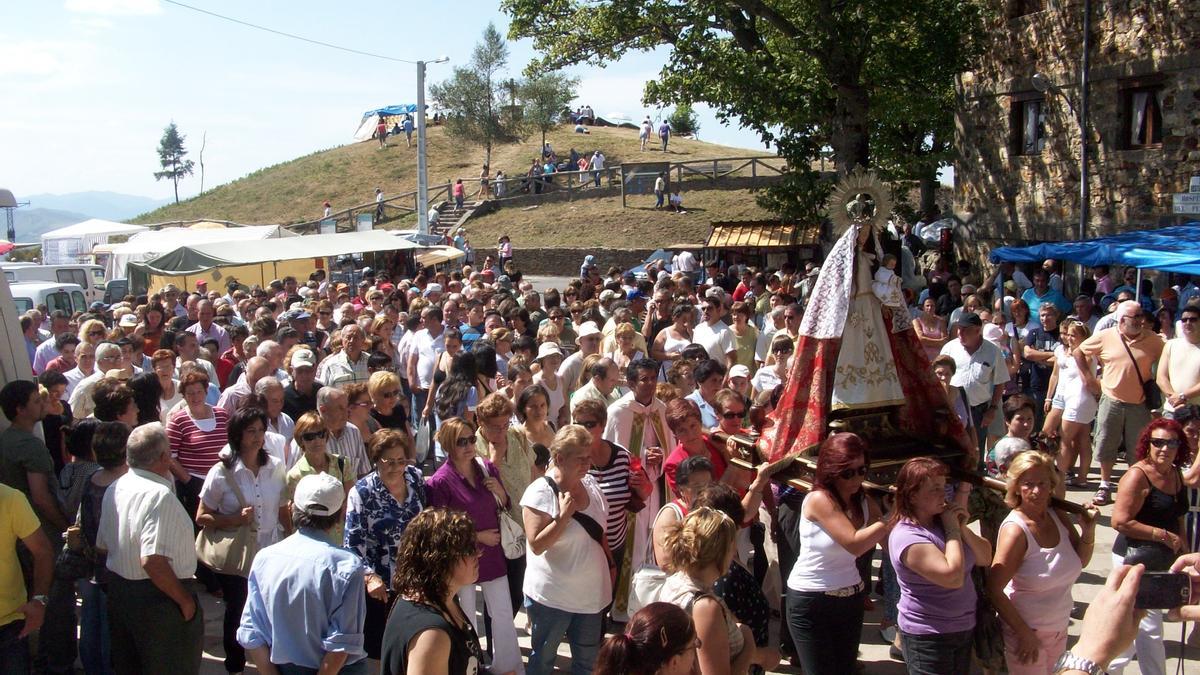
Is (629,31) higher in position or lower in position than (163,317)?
higher

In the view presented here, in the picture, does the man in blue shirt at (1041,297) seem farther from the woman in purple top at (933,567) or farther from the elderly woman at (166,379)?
the elderly woman at (166,379)

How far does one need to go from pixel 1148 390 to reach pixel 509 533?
19.4 feet

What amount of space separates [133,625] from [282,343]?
4.18 meters

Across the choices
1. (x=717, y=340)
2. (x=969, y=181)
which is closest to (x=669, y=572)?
(x=717, y=340)

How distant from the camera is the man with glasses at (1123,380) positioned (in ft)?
28.4

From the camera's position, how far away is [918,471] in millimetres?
4418

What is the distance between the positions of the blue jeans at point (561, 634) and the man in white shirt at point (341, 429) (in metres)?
1.71

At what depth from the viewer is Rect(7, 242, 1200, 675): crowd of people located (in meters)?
4.02

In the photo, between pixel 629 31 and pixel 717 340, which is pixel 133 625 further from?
pixel 629 31

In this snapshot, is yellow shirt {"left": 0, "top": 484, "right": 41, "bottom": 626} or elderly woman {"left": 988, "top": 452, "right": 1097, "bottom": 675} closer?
yellow shirt {"left": 0, "top": 484, "right": 41, "bottom": 626}

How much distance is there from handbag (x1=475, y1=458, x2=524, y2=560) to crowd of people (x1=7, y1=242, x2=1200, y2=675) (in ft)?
0.04

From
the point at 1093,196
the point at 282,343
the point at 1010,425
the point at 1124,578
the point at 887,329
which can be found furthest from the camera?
the point at 1093,196

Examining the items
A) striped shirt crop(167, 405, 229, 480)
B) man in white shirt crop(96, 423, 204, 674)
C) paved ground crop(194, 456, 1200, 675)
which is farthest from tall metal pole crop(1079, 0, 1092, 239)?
man in white shirt crop(96, 423, 204, 674)

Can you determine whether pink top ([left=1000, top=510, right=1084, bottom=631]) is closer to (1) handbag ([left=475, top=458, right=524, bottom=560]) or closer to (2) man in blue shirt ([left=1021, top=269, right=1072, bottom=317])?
(1) handbag ([left=475, top=458, right=524, bottom=560])
